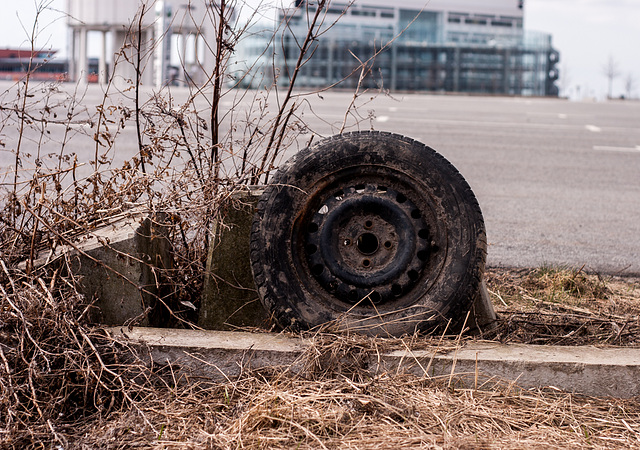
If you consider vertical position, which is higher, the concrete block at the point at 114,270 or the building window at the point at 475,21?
the building window at the point at 475,21

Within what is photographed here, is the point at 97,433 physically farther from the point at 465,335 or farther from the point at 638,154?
the point at 638,154

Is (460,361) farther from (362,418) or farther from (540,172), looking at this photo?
(540,172)

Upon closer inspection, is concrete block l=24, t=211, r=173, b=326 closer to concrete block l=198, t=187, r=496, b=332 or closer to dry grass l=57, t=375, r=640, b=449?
concrete block l=198, t=187, r=496, b=332

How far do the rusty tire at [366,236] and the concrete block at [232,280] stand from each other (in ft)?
0.76

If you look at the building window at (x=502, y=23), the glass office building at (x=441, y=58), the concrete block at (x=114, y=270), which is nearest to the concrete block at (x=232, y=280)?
the concrete block at (x=114, y=270)

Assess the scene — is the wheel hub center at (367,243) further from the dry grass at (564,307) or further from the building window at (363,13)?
the building window at (363,13)

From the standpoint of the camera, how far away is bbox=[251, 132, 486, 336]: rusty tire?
2.92 meters

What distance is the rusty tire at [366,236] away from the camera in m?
2.92

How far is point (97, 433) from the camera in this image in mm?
2287

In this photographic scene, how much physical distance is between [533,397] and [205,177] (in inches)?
71.7

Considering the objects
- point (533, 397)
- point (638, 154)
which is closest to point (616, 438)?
point (533, 397)

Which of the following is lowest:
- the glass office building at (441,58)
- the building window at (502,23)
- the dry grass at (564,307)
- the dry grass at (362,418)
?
the dry grass at (362,418)

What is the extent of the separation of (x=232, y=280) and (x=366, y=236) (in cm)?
72

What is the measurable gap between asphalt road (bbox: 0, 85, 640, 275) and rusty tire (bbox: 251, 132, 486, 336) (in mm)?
373
